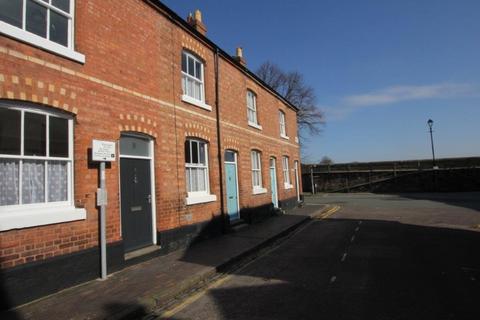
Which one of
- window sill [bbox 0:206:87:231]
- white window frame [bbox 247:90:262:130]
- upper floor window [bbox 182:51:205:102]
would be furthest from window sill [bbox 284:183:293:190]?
window sill [bbox 0:206:87:231]

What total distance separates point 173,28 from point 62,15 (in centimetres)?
392

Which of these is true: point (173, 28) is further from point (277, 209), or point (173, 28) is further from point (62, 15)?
point (277, 209)

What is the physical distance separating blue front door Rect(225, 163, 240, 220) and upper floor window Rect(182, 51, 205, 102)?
303 centimetres

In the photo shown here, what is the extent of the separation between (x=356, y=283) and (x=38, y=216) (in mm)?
5670

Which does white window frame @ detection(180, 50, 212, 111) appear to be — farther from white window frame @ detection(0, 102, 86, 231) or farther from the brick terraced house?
white window frame @ detection(0, 102, 86, 231)

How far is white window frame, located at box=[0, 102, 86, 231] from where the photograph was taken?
564 centimetres

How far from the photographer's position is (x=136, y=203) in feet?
27.9

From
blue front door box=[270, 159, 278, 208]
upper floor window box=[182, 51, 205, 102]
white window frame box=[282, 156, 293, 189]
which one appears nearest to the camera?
upper floor window box=[182, 51, 205, 102]

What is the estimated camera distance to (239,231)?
42.0 ft

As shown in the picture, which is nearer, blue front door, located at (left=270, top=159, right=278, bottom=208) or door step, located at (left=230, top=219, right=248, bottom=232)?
door step, located at (left=230, top=219, right=248, bottom=232)

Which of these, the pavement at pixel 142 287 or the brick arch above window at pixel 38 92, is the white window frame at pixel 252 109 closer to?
the pavement at pixel 142 287

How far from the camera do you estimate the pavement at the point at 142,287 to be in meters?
5.23

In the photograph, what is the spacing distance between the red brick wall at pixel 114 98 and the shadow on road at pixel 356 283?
2493 millimetres

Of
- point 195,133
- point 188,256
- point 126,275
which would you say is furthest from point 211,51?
point 126,275
